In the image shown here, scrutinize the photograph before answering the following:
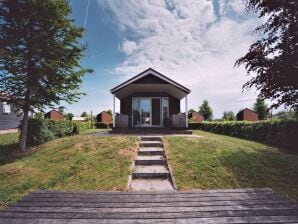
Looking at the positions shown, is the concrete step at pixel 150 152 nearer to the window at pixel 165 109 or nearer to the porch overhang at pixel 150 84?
the porch overhang at pixel 150 84

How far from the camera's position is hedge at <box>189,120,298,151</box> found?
1295cm

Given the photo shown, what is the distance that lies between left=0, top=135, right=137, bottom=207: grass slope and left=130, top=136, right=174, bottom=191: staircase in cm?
35

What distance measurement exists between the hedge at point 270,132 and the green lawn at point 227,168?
12.5 ft

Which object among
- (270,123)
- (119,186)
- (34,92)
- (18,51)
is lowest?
(119,186)

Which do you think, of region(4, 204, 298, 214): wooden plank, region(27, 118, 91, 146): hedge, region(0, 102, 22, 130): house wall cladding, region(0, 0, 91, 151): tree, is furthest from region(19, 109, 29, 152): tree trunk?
region(0, 102, 22, 130): house wall cladding

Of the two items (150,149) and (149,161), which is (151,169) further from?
(150,149)

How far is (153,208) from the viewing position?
15.3ft

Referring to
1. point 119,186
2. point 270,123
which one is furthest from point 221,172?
point 270,123

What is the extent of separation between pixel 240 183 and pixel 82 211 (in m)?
4.54

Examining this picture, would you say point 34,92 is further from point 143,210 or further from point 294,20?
point 294,20

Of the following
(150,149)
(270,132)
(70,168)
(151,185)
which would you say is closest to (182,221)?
(151,185)

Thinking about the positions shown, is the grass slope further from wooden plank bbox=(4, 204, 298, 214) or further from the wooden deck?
wooden plank bbox=(4, 204, 298, 214)

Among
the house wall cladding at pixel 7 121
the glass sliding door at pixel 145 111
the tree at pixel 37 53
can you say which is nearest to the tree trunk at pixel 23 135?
the tree at pixel 37 53

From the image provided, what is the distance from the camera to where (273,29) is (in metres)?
10.1
